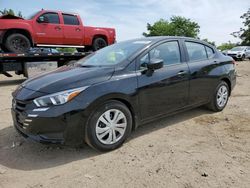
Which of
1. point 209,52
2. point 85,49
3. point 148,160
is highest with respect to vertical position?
point 85,49

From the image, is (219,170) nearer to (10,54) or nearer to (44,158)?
(44,158)

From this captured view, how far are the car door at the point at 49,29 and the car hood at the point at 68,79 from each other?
6943 mm

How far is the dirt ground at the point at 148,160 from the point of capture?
3072 mm

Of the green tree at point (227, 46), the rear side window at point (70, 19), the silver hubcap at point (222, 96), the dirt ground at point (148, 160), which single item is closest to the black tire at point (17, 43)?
the rear side window at point (70, 19)

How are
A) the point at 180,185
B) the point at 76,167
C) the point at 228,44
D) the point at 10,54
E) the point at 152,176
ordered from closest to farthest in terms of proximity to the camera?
the point at 180,185, the point at 152,176, the point at 76,167, the point at 10,54, the point at 228,44

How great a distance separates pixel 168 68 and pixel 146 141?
1.21 meters

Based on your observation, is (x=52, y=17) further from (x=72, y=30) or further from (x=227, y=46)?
(x=227, y=46)

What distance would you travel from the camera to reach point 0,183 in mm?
3100

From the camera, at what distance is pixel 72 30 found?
445 inches

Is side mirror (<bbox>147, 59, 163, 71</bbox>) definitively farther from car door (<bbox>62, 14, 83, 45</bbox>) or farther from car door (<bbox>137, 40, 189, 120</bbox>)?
car door (<bbox>62, 14, 83, 45</bbox>)

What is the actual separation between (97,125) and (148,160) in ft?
2.59

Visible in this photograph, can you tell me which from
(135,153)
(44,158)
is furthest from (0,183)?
(135,153)

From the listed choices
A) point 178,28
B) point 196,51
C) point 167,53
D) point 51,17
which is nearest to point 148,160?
point 167,53

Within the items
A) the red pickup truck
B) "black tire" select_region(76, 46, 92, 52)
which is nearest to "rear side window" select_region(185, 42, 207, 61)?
the red pickup truck
